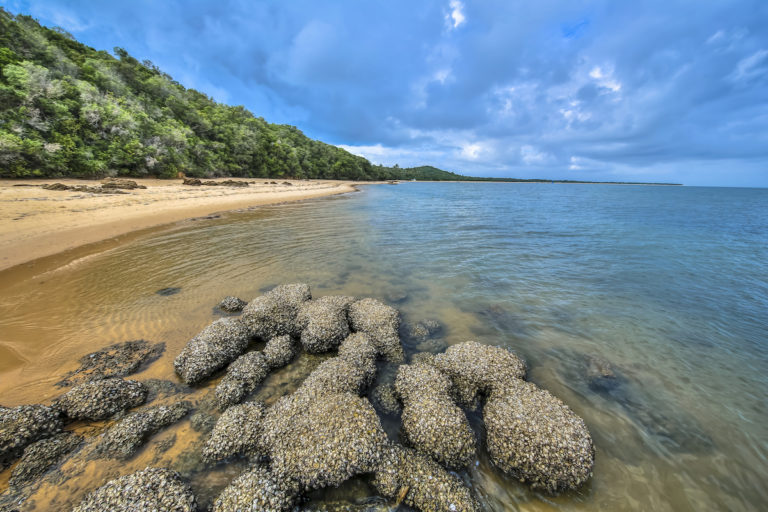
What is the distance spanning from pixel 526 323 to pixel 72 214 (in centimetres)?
2206

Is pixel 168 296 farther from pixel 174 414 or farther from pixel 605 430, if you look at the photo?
pixel 605 430

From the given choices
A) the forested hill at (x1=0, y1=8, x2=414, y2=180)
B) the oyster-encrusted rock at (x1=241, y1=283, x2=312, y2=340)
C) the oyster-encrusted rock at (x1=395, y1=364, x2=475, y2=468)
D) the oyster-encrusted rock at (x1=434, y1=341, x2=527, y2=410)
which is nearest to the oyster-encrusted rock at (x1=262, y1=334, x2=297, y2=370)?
the oyster-encrusted rock at (x1=241, y1=283, x2=312, y2=340)

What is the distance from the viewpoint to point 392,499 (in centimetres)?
307

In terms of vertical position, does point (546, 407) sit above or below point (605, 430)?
above

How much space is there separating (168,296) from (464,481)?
8.60m

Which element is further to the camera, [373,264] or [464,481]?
[373,264]

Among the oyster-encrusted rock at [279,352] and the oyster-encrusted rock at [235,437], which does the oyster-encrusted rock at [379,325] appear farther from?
the oyster-encrusted rock at [235,437]

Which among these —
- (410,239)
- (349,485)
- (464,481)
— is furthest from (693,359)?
(410,239)

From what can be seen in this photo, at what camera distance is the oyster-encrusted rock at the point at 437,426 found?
351cm

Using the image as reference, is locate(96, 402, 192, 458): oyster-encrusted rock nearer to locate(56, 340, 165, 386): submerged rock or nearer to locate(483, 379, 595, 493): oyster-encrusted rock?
locate(56, 340, 165, 386): submerged rock

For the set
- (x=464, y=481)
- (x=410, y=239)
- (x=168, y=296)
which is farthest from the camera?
(x=410, y=239)

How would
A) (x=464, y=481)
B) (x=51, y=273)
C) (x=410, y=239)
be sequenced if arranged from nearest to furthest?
(x=464, y=481)
(x=51, y=273)
(x=410, y=239)

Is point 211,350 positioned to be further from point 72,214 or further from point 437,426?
point 72,214

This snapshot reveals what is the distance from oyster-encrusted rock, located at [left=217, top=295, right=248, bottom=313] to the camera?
698cm
